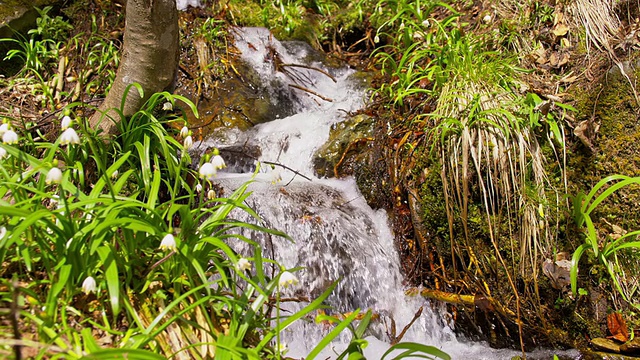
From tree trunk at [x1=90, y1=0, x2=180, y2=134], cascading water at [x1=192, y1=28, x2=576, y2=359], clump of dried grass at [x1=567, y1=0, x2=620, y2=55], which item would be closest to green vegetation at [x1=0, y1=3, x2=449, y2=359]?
cascading water at [x1=192, y1=28, x2=576, y2=359]

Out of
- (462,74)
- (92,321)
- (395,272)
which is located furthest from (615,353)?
(92,321)

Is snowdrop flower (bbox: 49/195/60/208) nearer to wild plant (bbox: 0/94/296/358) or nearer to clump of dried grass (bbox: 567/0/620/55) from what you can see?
wild plant (bbox: 0/94/296/358)

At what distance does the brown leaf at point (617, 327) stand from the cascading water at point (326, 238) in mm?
590

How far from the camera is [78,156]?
267cm

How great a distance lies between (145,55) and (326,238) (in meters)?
1.74

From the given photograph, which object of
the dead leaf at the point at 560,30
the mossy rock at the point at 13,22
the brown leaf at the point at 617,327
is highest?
the mossy rock at the point at 13,22

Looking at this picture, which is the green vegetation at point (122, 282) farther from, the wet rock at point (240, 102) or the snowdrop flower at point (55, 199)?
the wet rock at point (240, 102)

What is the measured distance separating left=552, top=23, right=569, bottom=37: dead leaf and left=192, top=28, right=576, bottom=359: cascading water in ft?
5.92

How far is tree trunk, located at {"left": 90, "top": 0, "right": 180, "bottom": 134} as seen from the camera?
102 inches

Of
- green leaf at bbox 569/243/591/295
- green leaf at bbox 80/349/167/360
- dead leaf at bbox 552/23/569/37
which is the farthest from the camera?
dead leaf at bbox 552/23/569/37

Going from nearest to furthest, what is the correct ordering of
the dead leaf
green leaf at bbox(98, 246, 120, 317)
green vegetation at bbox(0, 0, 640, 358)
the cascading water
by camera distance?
1. green leaf at bbox(98, 246, 120, 317)
2. green vegetation at bbox(0, 0, 640, 358)
3. the cascading water
4. the dead leaf

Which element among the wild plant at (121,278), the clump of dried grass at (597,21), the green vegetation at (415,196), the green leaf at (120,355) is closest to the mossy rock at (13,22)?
the green vegetation at (415,196)

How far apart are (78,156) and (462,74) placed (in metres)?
2.76

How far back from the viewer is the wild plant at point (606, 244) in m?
2.49
